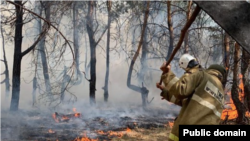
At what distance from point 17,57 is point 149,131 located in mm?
6491

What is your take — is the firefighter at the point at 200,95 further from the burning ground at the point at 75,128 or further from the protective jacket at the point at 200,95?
the burning ground at the point at 75,128

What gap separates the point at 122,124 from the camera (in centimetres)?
1030

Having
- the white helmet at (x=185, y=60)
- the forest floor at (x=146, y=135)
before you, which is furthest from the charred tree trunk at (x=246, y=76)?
the white helmet at (x=185, y=60)

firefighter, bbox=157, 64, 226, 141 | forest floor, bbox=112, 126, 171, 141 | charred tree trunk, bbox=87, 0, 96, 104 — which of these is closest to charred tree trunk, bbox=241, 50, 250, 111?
forest floor, bbox=112, 126, 171, 141

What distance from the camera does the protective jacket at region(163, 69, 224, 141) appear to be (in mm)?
3439

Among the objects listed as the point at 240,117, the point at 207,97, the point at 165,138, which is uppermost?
the point at 207,97

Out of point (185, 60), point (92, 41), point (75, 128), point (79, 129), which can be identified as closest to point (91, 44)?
point (92, 41)

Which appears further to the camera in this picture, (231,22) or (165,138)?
(165,138)

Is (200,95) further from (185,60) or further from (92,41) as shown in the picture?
(92,41)

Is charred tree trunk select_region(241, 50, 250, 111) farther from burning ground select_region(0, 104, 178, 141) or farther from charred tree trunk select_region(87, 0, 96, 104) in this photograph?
charred tree trunk select_region(87, 0, 96, 104)

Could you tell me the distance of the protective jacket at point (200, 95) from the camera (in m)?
3.44

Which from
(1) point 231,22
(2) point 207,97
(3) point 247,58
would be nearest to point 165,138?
(3) point 247,58

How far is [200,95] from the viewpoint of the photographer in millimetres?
3482

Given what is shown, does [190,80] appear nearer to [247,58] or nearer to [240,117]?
[247,58]
